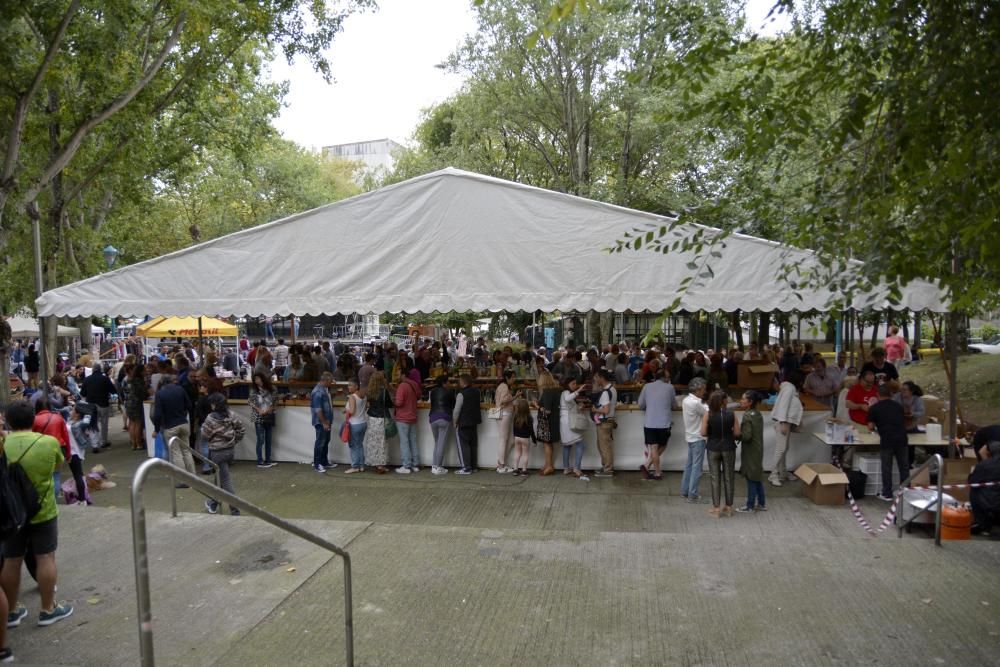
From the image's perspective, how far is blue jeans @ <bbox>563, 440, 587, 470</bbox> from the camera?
1088 cm

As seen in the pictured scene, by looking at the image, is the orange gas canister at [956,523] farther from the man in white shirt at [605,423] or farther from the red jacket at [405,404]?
the red jacket at [405,404]

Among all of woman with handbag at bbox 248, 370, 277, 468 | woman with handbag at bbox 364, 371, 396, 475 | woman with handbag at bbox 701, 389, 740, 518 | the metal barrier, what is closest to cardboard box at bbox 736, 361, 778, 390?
woman with handbag at bbox 701, 389, 740, 518

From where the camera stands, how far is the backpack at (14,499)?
4.75m

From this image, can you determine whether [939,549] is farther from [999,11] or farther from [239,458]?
[239,458]

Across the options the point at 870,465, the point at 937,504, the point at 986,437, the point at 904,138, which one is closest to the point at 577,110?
the point at 870,465

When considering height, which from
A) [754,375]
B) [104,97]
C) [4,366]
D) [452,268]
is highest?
[104,97]

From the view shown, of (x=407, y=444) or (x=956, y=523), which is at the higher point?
(x=407, y=444)

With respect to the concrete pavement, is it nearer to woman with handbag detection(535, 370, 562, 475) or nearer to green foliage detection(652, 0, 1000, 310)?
woman with handbag detection(535, 370, 562, 475)

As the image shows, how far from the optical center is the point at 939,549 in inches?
277

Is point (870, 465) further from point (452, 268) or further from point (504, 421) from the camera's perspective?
point (452, 268)

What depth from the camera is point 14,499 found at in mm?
4812

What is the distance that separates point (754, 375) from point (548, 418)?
5.68 m

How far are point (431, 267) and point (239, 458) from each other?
4.97 meters

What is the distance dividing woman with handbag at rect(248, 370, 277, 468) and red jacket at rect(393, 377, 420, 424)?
86.2 inches
